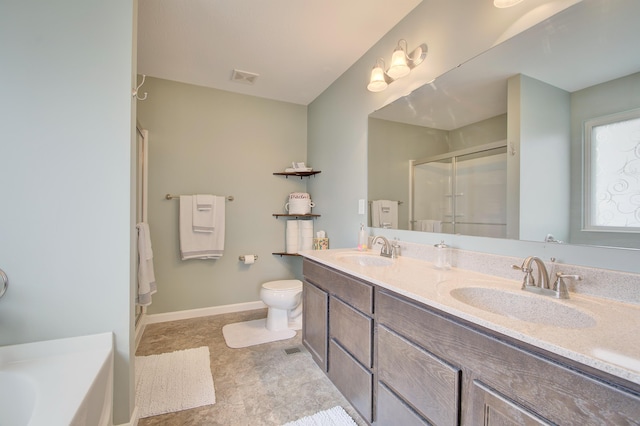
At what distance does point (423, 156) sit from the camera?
1799 mm

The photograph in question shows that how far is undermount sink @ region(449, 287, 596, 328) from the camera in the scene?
0.92 meters

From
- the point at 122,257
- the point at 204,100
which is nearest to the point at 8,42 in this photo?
the point at 122,257

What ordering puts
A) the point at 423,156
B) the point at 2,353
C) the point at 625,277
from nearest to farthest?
the point at 625,277, the point at 2,353, the point at 423,156

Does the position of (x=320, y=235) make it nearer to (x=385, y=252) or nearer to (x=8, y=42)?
(x=385, y=252)

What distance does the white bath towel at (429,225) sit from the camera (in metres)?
1.70

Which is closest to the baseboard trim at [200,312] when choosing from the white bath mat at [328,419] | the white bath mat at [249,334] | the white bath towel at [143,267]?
the white bath mat at [249,334]

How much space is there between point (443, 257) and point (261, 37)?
80.5 inches

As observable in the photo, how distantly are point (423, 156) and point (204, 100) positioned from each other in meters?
2.39

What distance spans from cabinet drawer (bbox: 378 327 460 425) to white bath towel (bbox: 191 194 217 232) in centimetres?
219

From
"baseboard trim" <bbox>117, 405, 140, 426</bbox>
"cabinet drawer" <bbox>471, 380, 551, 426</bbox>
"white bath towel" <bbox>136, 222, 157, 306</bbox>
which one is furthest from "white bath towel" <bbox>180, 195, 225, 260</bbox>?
"cabinet drawer" <bbox>471, 380, 551, 426</bbox>

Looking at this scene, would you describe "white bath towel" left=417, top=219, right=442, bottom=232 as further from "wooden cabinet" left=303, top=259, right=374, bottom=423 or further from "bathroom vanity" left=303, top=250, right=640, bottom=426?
"wooden cabinet" left=303, top=259, right=374, bottom=423

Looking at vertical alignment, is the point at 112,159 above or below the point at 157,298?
above

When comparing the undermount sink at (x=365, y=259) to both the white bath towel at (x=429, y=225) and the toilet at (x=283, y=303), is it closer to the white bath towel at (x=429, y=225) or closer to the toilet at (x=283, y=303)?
the white bath towel at (x=429, y=225)

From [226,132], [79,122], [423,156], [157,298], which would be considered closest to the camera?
[79,122]
